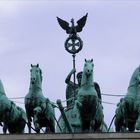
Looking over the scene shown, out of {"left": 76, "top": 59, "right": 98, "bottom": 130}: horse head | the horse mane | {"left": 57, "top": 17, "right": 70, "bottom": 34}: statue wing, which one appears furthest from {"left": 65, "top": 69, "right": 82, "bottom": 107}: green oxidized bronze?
{"left": 76, "top": 59, "right": 98, "bottom": 130}: horse head

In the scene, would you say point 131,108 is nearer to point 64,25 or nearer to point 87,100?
point 87,100

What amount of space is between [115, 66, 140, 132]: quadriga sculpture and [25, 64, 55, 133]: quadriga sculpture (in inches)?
63.9

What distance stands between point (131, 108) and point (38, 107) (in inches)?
85.0

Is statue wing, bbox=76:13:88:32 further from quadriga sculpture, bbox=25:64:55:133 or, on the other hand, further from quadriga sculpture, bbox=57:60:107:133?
quadriga sculpture, bbox=25:64:55:133

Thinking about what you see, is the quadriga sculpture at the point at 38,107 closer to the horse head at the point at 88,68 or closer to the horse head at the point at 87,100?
the horse head at the point at 87,100

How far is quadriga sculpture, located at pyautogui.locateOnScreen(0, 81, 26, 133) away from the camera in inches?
1123

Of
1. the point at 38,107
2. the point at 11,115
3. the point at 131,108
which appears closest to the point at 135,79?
the point at 131,108

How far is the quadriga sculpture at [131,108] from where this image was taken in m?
28.2

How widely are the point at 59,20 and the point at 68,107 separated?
105 inches

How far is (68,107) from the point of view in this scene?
3067 centimetres

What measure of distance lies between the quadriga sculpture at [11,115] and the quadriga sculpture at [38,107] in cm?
52

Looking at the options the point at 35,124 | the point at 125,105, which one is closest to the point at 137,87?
the point at 125,105

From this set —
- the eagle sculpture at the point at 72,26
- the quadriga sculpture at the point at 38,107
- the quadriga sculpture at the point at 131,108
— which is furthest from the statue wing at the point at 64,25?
the quadriga sculpture at the point at 131,108

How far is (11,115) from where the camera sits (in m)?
28.8
